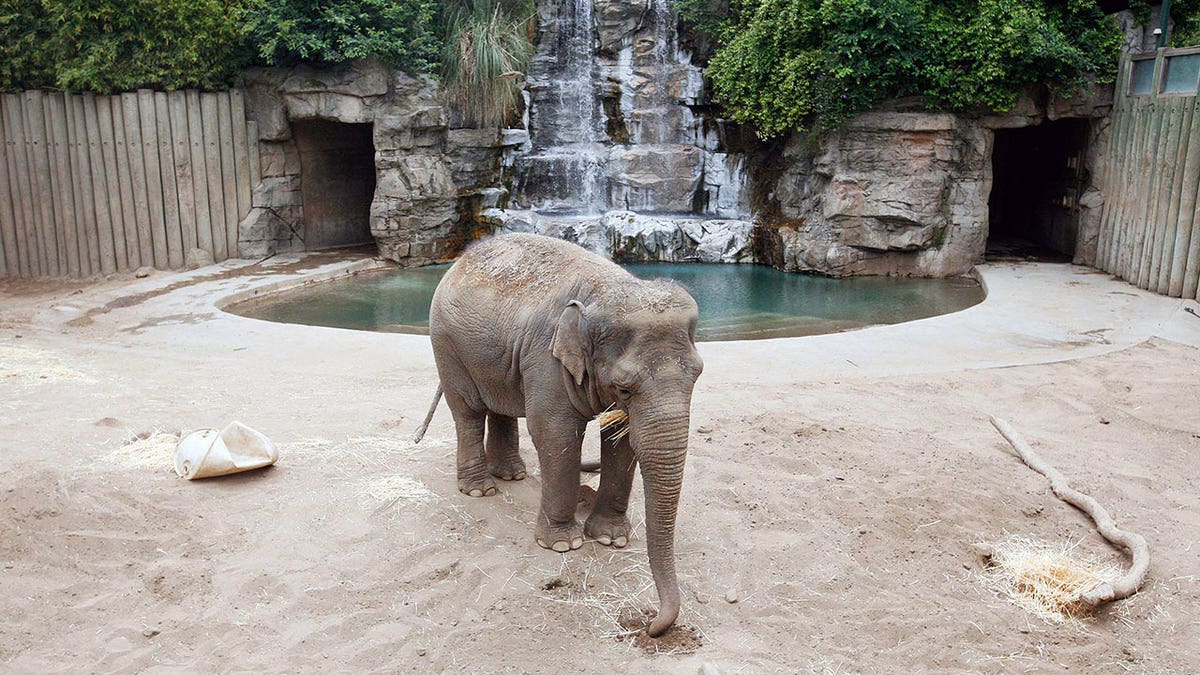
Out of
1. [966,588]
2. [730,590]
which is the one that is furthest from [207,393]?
[966,588]

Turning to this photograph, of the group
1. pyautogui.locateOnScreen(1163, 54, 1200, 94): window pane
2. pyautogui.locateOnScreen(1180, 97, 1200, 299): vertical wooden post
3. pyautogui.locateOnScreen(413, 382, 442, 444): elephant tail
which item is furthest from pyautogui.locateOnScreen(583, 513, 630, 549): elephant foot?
pyautogui.locateOnScreen(1163, 54, 1200, 94): window pane

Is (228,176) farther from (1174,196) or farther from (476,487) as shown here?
(1174,196)

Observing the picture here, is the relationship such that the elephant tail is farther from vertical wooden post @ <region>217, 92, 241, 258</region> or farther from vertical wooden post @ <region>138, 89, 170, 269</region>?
vertical wooden post @ <region>217, 92, 241, 258</region>

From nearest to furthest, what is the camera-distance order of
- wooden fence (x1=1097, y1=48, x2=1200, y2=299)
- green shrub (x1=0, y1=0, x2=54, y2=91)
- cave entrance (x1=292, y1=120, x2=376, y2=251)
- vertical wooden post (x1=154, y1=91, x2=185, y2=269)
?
wooden fence (x1=1097, y1=48, x2=1200, y2=299), green shrub (x1=0, y1=0, x2=54, y2=91), vertical wooden post (x1=154, y1=91, x2=185, y2=269), cave entrance (x1=292, y1=120, x2=376, y2=251)

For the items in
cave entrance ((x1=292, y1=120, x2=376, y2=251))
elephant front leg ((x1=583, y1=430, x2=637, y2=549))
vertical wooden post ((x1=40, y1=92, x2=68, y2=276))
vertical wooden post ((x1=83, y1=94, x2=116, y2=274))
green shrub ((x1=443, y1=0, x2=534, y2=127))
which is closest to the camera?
elephant front leg ((x1=583, y1=430, x2=637, y2=549))

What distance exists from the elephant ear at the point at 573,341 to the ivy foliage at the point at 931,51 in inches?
394

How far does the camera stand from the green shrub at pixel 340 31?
12.7 meters

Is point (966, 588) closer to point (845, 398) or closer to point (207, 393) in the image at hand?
point (845, 398)

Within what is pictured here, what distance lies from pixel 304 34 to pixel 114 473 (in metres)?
9.26

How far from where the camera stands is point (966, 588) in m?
4.12

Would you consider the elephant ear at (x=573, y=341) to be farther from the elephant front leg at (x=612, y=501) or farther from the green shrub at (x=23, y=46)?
the green shrub at (x=23, y=46)

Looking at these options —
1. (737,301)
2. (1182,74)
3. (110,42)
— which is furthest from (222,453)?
(1182,74)

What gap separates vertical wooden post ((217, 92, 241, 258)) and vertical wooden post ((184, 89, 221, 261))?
9.8 inches

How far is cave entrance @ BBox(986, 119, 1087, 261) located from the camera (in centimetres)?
1435
